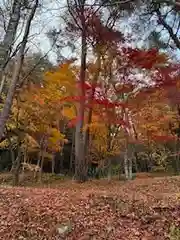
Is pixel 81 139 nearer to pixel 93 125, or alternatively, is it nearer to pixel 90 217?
pixel 93 125

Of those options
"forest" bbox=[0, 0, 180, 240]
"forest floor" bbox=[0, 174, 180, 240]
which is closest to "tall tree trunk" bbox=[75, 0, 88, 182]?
"forest" bbox=[0, 0, 180, 240]

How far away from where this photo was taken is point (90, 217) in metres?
7.23

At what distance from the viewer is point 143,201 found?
26.1 ft

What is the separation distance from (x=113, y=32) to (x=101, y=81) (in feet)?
7.67

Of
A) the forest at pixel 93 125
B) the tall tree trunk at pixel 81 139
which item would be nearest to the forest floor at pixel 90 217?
the forest at pixel 93 125

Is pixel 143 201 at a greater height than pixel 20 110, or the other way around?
pixel 20 110

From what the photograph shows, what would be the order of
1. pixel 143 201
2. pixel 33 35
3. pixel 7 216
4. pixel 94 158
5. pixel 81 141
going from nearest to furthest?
pixel 7 216 → pixel 143 201 → pixel 33 35 → pixel 81 141 → pixel 94 158

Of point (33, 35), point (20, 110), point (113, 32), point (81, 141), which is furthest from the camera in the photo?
point (20, 110)

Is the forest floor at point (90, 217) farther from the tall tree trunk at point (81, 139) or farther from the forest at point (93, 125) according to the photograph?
the tall tree trunk at point (81, 139)

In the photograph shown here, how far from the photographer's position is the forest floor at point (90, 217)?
260 inches

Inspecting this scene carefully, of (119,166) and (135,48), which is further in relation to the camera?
(119,166)

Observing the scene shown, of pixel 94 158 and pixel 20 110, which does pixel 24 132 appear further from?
pixel 94 158

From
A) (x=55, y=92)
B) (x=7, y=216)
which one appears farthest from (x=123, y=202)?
(x=55, y=92)

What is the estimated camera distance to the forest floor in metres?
6.61
